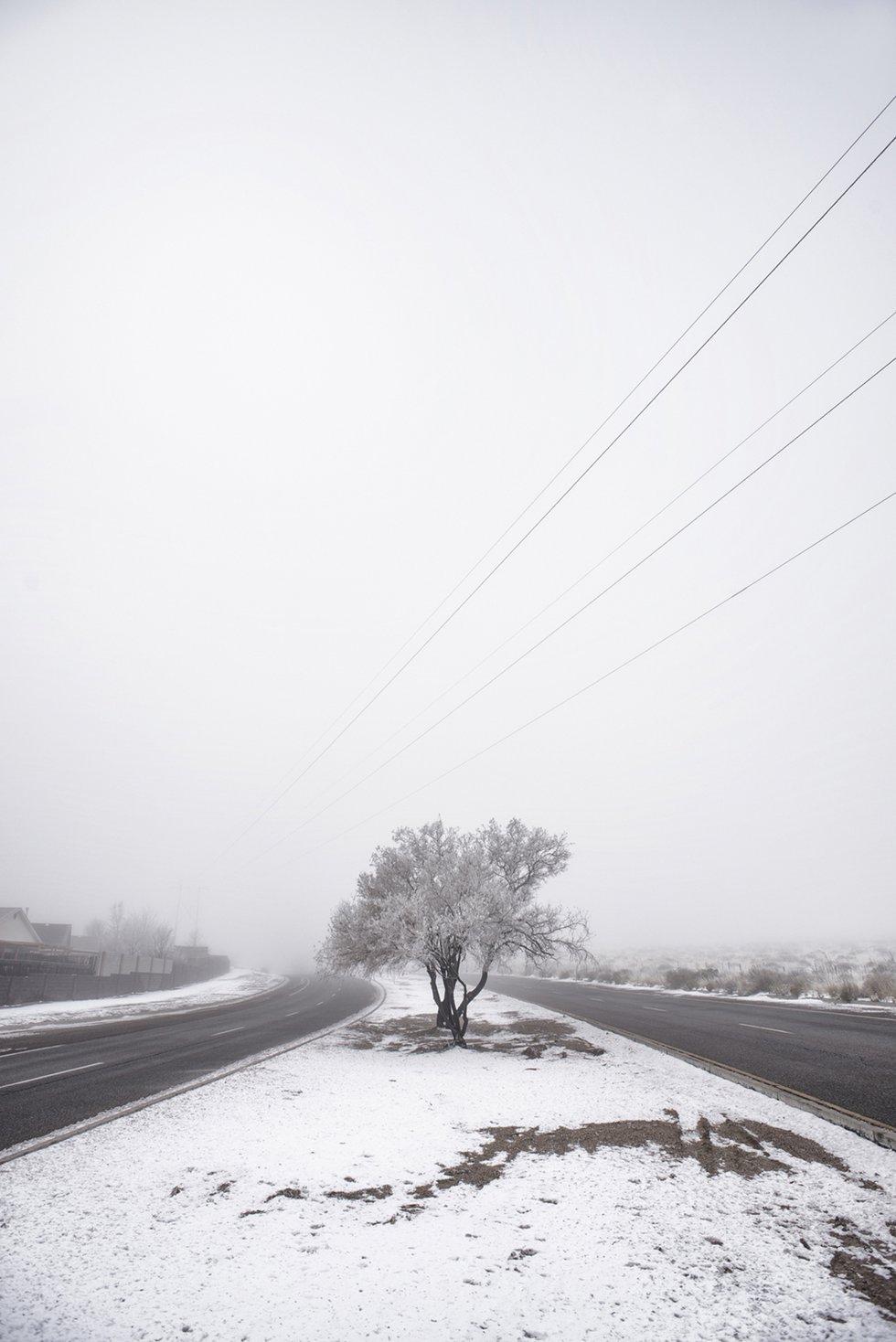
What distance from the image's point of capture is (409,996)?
37406 mm

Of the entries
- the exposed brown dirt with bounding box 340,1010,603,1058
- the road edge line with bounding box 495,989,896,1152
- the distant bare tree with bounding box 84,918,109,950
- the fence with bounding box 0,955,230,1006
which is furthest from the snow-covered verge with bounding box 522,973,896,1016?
the distant bare tree with bounding box 84,918,109,950

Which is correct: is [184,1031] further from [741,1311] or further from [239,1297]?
[741,1311]

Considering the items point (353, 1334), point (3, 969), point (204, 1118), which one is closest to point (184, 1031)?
point (204, 1118)

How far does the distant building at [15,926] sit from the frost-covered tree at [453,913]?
210 ft

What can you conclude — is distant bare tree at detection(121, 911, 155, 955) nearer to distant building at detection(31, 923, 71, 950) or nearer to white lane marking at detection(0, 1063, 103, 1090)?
distant building at detection(31, 923, 71, 950)

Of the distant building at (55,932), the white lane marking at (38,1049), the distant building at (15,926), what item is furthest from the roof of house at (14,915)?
the white lane marking at (38,1049)

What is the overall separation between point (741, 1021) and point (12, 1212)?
19839 mm

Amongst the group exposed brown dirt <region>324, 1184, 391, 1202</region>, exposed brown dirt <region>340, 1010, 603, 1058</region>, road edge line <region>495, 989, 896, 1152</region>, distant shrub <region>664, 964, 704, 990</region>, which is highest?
exposed brown dirt <region>324, 1184, 391, 1202</region>

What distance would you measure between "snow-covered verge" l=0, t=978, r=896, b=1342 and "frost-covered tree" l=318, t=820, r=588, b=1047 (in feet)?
18.8

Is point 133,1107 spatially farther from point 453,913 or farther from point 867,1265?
point 867,1265

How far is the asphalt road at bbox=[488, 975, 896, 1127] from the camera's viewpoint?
9680 mm

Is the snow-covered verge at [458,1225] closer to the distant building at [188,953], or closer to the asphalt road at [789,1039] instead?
the asphalt road at [789,1039]

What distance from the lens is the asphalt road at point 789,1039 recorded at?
9.68 meters

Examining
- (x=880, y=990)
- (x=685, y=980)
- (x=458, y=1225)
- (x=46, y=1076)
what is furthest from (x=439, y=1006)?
(x=685, y=980)
